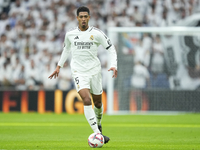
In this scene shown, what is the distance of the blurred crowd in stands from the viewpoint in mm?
16906

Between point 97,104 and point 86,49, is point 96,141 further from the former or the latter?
point 86,49

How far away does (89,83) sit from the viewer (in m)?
7.11

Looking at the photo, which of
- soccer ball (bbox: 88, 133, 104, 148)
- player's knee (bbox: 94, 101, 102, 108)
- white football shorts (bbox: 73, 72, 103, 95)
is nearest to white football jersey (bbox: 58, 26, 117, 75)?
white football shorts (bbox: 73, 72, 103, 95)

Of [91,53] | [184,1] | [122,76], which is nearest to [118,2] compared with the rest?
[184,1]

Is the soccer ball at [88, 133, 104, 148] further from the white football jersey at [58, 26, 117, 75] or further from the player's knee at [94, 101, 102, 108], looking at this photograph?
the white football jersey at [58, 26, 117, 75]

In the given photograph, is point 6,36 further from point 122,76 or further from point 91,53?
point 91,53

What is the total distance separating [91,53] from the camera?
7.20 meters

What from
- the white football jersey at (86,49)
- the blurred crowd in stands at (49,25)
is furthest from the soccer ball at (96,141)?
the blurred crowd in stands at (49,25)

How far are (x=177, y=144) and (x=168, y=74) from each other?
9.00 m

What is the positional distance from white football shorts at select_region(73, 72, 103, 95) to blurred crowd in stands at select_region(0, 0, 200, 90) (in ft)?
30.6

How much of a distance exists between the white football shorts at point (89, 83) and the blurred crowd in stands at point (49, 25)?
9332mm

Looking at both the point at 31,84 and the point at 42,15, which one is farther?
the point at 42,15

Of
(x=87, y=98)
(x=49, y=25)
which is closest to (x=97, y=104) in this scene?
(x=87, y=98)

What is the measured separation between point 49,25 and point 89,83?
13012mm
